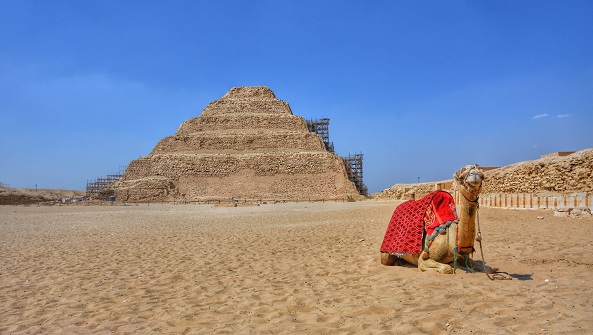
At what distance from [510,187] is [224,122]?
4762cm

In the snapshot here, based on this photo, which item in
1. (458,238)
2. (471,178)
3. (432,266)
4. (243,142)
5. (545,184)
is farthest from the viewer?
(243,142)

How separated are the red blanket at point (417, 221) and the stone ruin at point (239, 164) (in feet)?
118

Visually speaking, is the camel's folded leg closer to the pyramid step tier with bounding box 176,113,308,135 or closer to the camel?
the camel

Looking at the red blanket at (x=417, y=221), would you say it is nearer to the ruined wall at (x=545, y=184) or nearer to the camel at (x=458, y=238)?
the camel at (x=458, y=238)

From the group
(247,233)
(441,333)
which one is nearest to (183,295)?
(441,333)

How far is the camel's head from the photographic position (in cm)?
510

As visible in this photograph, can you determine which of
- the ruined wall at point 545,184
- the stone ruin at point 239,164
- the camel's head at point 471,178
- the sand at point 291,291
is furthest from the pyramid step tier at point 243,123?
the camel's head at point 471,178

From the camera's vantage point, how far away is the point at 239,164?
52594 mm

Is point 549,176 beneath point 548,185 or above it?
above

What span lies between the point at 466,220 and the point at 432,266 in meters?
0.83

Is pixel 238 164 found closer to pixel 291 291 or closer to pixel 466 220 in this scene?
pixel 291 291

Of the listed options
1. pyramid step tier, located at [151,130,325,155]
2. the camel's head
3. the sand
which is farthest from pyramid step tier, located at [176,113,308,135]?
the camel's head

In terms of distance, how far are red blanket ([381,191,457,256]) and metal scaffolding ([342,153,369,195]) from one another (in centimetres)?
4995

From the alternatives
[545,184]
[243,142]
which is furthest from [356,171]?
[545,184]
